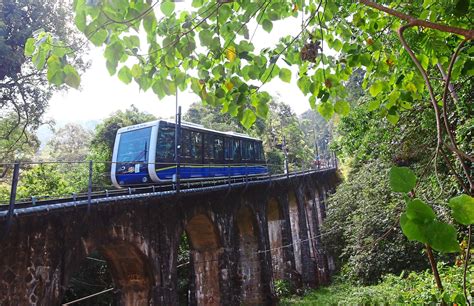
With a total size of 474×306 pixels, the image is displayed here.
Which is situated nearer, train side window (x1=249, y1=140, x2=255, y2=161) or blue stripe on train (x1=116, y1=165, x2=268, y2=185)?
blue stripe on train (x1=116, y1=165, x2=268, y2=185)

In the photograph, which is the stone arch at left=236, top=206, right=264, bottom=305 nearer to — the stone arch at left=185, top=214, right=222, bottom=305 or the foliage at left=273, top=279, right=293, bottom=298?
the stone arch at left=185, top=214, right=222, bottom=305

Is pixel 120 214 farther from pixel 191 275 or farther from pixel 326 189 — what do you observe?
pixel 326 189

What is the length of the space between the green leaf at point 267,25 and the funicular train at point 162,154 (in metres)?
6.42

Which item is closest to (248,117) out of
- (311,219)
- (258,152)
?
(258,152)

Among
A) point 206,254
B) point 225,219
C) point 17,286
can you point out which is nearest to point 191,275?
point 206,254

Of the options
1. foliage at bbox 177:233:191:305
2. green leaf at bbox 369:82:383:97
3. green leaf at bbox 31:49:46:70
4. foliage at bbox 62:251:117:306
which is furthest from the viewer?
foliage at bbox 177:233:191:305

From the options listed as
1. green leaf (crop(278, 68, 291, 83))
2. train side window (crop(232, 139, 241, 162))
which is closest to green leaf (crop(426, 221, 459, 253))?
green leaf (crop(278, 68, 291, 83))

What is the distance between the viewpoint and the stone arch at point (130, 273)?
21.6 feet

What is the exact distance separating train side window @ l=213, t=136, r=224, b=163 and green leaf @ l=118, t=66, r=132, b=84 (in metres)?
9.81

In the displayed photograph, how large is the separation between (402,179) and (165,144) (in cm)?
902

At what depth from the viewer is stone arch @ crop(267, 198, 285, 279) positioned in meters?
15.5

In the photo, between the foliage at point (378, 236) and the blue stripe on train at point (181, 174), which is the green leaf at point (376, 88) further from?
the blue stripe on train at point (181, 174)

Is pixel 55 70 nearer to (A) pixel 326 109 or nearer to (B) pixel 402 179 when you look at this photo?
(B) pixel 402 179

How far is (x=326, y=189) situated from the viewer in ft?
81.7
